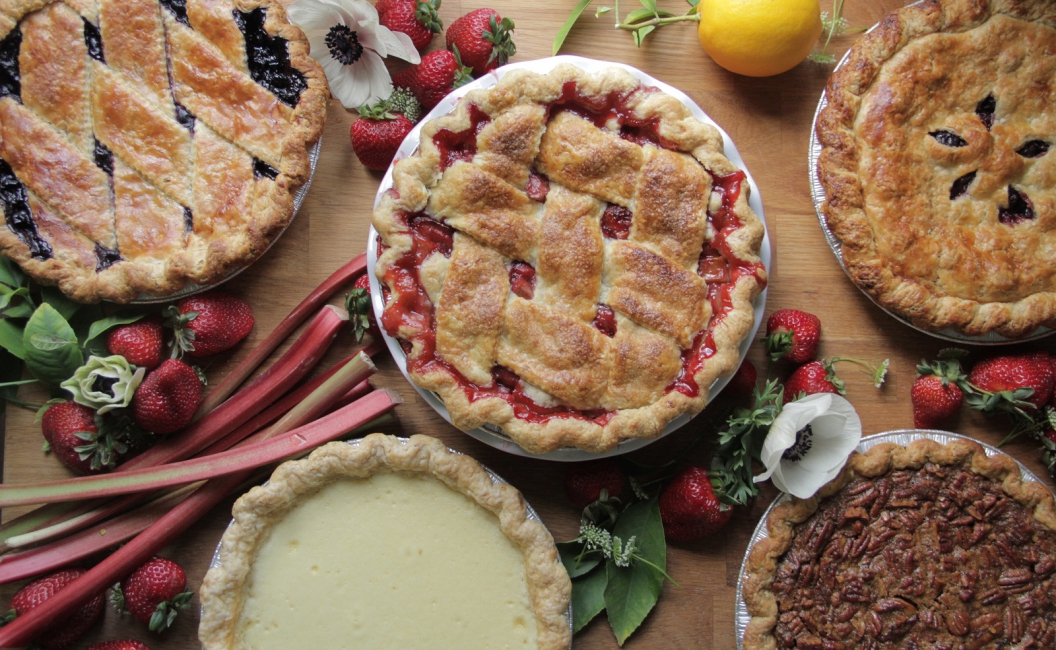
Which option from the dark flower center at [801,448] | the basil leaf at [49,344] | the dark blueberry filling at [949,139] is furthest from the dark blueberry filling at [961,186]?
the basil leaf at [49,344]

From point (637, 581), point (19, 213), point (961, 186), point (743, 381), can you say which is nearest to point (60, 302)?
point (19, 213)

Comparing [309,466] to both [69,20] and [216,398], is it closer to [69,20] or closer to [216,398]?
[216,398]

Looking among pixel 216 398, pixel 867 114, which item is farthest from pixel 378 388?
pixel 867 114

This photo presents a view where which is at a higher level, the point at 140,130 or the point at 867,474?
the point at 140,130

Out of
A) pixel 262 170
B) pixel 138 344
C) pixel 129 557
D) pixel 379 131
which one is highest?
pixel 379 131

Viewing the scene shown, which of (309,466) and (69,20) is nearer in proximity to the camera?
(309,466)

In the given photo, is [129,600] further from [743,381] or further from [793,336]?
[793,336]
